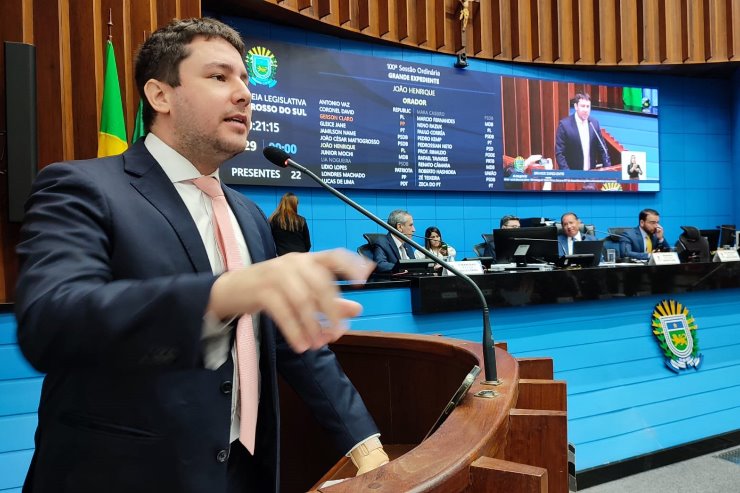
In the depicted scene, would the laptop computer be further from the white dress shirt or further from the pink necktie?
the pink necktie

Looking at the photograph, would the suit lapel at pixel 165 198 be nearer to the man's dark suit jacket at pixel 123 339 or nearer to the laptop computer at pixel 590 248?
the man's dark suit jacket at pixel 123 339

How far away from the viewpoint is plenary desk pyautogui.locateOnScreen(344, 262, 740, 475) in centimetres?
258

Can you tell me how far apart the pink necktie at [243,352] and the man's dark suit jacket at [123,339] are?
39 millimetres

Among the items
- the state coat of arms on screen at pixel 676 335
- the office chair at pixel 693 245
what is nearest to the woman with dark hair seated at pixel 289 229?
the state coat of arms on screen at pixel 676 335

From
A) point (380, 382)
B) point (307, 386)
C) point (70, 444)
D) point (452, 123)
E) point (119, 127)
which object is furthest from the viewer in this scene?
point (452, 123)

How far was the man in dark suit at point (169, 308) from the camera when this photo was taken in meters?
0.56

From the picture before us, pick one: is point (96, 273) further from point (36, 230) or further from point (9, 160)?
point (9, 160)

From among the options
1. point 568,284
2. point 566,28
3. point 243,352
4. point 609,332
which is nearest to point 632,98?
point 566,28

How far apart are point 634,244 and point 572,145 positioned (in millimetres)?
1361

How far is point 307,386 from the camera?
1.21 m

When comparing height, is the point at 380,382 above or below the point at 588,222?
below

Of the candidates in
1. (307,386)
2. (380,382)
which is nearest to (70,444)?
(307,386)

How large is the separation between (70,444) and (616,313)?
9.43ft

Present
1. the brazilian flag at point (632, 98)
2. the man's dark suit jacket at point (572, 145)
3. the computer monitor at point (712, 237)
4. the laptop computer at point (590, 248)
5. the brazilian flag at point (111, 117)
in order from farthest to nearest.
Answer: the brazilian flag at point (632, 98) < the man's dark suit jacket at point (572, 145) < the computer monitor at point (712, 237) < the laptop computer at point (590, 248) < the brazilian flag at point (111, 117)
